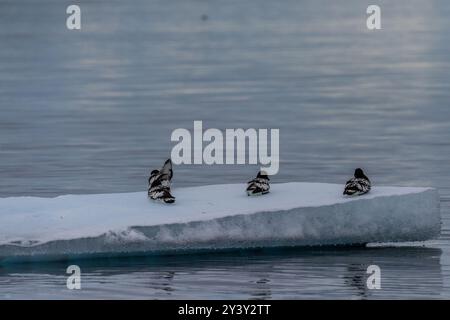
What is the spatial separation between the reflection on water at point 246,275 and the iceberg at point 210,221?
0.13 meters

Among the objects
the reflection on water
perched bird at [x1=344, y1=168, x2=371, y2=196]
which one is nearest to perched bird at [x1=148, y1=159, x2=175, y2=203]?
the reflection on water

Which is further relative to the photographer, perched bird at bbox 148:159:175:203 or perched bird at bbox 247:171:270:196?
perched bird at bbox 247:171:270:196

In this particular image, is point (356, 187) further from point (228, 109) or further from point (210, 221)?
point (228, 109)

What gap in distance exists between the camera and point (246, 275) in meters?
17.6

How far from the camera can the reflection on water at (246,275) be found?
16.8 meters

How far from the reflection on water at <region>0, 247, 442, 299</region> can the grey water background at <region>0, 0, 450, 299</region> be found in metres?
0.02

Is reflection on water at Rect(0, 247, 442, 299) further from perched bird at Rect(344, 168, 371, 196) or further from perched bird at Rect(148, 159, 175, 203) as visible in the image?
perched bird at Rect(148, 159, 175, 203)

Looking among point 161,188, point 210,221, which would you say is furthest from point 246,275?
point 161,188

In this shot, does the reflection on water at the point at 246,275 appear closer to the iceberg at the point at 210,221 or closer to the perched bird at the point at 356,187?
the iceberg at the point at 210,221

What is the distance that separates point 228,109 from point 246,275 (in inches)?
548

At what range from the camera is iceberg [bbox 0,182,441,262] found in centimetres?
1767

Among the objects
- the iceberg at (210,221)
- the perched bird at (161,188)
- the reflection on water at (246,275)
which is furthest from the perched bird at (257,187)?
the perched bird at (161,188)
